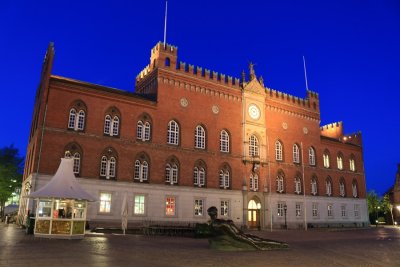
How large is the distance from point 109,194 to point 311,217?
97.0 feet

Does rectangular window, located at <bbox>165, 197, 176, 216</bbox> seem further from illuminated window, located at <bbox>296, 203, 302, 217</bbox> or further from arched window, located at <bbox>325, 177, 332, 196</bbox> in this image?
arched window, located at <bbox>325, 177, 332, 196</bbox>

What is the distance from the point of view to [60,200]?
2484 centimetres

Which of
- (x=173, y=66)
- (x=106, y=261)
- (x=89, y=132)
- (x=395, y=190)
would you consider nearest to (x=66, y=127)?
(x=89, y=132)

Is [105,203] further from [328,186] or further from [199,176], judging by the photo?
[328,186]

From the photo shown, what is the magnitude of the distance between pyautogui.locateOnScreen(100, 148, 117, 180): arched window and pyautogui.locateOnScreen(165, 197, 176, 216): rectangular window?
653cm

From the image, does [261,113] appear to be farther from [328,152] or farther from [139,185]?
[139,185]

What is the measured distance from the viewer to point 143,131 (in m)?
38.9

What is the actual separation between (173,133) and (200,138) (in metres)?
3.74

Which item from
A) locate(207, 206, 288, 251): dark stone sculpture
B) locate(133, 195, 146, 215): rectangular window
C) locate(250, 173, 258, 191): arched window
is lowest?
locate(207, 206, 288, 251): dark stone sculpture

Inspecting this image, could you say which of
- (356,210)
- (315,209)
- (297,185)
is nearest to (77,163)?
(297,185)

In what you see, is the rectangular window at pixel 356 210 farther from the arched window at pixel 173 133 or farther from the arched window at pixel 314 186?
the arched window at pixel 173 133

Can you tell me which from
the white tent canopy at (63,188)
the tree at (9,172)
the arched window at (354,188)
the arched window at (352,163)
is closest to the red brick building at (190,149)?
the arched window at (354,188)

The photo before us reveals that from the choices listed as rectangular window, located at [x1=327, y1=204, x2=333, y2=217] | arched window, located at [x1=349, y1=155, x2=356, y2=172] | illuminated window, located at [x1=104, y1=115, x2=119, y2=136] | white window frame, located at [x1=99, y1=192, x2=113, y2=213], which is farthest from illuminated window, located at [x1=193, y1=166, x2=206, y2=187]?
arched window, located at [x1=349, y1=155, x2=356, y2=172]

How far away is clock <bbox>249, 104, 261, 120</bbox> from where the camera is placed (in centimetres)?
4747
